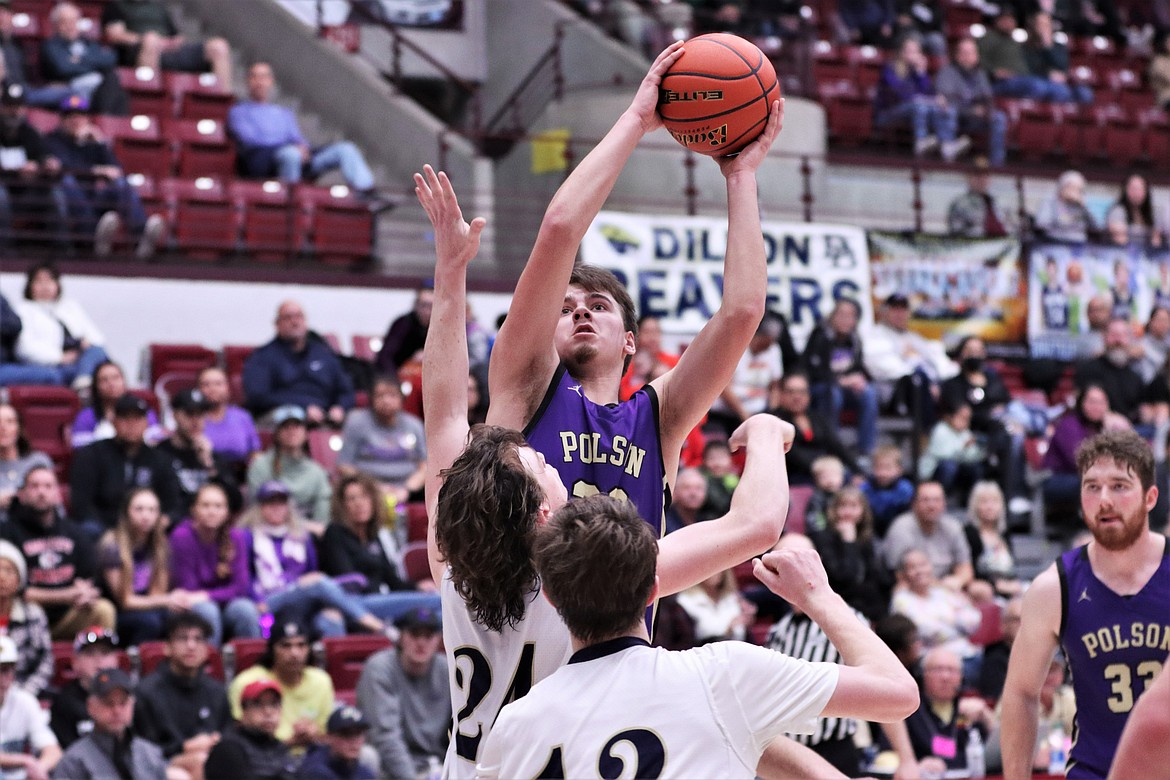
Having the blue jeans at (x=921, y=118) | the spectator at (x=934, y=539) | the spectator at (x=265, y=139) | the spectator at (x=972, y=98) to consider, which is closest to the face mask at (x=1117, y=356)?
the spectator at (x=934, y=539)

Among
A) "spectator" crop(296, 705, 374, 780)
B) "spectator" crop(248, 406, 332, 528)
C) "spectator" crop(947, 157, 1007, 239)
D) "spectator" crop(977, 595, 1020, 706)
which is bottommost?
"spectator" crop(977, 595, 1020, 706)

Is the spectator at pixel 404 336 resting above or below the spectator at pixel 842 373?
above

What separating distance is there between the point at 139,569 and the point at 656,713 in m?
6.95

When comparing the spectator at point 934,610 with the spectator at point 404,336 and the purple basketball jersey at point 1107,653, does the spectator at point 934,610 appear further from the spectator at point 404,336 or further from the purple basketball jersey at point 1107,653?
the purple basketball jersey at point 1107,653


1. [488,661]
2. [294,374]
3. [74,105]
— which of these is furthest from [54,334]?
[488,661]

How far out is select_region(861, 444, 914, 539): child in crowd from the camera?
12.3 metres

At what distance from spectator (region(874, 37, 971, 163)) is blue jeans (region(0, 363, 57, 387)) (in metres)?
10.3

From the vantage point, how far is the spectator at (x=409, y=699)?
30.1 feet

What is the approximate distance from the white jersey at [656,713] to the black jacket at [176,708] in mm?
5826

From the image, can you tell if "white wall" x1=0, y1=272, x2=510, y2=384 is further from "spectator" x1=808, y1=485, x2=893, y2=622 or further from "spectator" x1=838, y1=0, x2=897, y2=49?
"spectator" x1=838, y1=0, x2=897, y2=49

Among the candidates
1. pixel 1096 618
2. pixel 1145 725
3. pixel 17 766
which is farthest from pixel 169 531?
pixel 1145 725

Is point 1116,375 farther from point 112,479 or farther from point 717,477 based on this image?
point 112,479

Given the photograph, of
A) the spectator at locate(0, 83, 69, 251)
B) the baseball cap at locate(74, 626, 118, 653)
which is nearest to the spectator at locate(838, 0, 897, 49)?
the spectator at locate(0, 83, 69, 251)

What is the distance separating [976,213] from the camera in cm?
1684
